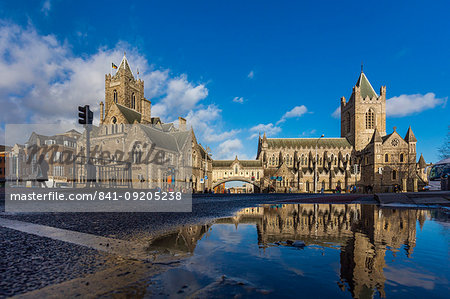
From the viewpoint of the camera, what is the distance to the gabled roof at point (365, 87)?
2853 inches

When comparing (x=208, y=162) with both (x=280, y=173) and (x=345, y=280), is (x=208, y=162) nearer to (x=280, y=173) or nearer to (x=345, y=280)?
(x=280, y=173)

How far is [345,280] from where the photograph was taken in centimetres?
268

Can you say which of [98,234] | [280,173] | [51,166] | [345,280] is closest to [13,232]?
[98,234]

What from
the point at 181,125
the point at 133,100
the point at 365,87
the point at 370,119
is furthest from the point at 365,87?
the point at 133,100

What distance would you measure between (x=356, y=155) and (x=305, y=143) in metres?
13.9

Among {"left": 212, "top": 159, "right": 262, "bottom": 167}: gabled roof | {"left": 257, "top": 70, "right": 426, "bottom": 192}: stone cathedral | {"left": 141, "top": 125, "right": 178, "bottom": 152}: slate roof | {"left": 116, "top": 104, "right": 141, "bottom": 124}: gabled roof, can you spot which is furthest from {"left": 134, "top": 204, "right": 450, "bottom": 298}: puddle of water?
{"left": 212, "top": 159, "right": 262, "bottom": 167}: gabled roof

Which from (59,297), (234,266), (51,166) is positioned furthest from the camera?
(51,166)

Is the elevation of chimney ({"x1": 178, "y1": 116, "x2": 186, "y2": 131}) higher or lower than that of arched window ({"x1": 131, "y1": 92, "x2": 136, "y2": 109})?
lower

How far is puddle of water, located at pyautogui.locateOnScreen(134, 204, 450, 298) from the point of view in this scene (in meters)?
2.42

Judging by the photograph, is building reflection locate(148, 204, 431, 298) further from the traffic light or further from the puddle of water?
the traffic light

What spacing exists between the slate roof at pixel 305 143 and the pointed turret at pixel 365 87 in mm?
14166

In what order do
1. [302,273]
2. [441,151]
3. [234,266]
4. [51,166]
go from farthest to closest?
[51,166] → [441,151] → [234,266] → [302,273]

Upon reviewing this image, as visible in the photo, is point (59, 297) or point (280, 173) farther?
point (280, 173)

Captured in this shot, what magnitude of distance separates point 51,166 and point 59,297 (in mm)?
64850
